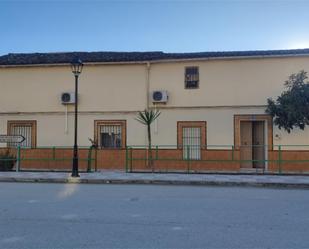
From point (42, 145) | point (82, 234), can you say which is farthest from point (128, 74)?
point (82, 234)

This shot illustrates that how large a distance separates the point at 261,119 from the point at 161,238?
41.7 ft

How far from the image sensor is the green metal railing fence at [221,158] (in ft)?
55.2

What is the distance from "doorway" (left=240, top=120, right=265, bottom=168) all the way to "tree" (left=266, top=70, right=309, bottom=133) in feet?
4.62

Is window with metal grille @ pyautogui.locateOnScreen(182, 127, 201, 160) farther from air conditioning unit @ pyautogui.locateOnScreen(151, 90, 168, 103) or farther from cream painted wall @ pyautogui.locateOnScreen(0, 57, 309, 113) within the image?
air conditioning unit @ pyautogui.locateOnScreen(151, 90, 168, 103)

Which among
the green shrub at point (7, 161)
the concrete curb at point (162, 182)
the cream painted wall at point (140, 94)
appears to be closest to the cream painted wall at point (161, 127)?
the cream painted wall at point (140, 94)

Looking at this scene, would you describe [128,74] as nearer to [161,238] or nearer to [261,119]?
[261,119]

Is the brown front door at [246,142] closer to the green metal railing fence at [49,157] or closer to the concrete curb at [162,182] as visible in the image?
the concrete curb at [162,182]

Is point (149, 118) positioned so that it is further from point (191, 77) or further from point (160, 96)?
point (191, 77)

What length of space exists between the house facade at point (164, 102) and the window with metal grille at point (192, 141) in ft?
0.16

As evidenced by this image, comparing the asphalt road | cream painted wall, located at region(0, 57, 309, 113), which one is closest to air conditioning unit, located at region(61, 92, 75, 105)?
cream painted wall, located at region(0, 57, 309, 113)

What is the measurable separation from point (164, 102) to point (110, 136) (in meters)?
3.25

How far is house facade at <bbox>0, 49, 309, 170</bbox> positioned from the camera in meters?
17.4

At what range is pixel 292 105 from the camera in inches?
612

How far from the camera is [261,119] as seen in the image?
57.2ft
